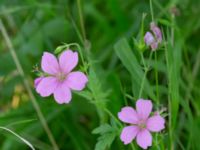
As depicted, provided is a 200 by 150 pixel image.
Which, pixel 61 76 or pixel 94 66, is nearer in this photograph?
pixel 61 76

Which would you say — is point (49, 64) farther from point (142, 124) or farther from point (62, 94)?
point (142, 124)

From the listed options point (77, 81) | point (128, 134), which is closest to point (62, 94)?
point (77, 81)

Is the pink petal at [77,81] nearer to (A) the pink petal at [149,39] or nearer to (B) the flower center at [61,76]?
(B) the flower center at [61,76]

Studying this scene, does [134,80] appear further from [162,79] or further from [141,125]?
[162,79]

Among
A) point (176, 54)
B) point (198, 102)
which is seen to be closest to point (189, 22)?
point (198, 102)

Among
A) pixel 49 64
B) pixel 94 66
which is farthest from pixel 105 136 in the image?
pixel 94 66

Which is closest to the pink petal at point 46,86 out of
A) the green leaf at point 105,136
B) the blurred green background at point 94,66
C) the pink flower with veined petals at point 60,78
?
the pink flower with veined petals at point 60,78

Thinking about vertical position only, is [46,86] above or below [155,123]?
above
